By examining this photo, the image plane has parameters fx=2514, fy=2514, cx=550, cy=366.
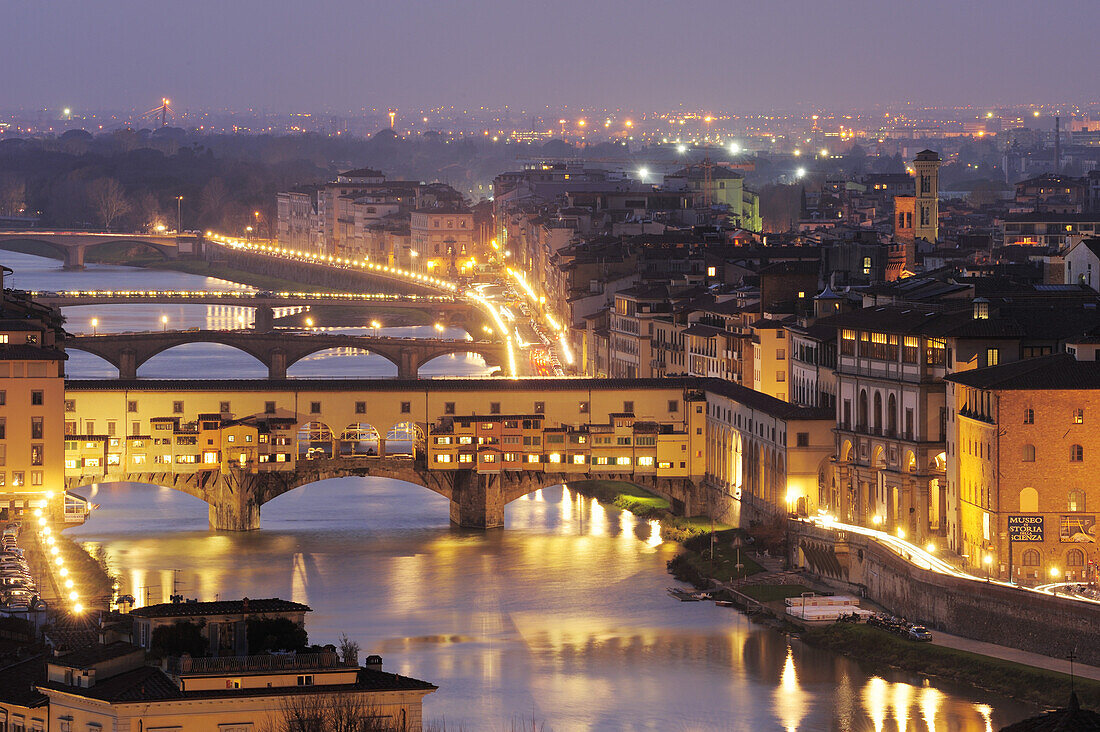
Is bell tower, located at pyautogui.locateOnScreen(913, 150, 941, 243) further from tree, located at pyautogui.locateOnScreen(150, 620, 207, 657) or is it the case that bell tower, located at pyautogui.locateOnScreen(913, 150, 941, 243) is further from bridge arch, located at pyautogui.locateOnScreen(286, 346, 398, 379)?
tree, located at pyautogui.locateOnScreen(150, 620, 207, 657)

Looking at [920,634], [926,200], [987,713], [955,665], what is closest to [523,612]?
[920,634]

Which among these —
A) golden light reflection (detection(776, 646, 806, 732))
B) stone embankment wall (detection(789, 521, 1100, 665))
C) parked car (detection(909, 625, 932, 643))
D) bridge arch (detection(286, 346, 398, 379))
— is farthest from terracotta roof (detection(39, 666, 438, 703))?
bridge arch (detection(286, 346, 398, 379))

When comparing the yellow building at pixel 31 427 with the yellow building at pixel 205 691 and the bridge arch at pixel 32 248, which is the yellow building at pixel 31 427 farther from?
the bridge arch at pixel 32 248

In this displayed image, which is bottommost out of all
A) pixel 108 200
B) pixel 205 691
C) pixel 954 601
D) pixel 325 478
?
pixel 954 601

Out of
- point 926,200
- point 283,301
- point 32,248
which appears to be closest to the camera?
point 926,200

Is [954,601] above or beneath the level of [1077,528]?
beneath

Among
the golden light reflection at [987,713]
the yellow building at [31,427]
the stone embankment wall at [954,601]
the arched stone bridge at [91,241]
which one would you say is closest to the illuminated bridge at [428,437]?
the yellow building at [31,427]

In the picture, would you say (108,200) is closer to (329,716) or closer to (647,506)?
(647,506)
